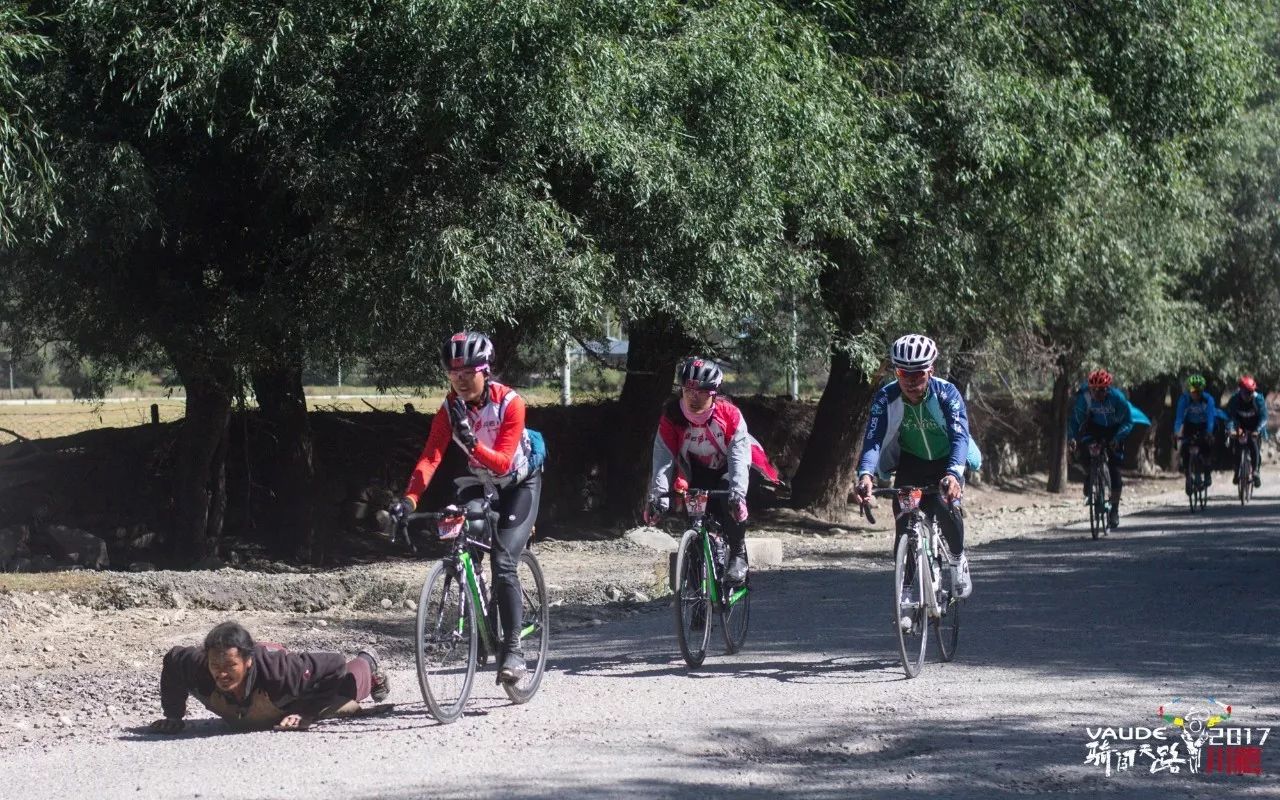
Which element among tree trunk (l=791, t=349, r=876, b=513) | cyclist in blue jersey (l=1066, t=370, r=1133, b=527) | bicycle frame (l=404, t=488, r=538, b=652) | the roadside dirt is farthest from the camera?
tree trunk (l=791, t=349, r=876, b=513)

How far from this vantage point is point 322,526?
57.9 feet

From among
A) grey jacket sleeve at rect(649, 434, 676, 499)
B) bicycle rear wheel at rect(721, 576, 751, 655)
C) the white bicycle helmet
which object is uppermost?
the white bicycle helmet

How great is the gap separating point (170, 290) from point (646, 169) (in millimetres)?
4957

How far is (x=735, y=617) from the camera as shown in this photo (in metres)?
9.06

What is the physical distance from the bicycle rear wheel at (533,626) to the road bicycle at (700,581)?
2.99ft

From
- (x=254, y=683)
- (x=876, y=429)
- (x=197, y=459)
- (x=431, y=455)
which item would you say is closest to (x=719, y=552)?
(x=876, y=429)

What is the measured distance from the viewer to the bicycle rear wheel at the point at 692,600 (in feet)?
26.9

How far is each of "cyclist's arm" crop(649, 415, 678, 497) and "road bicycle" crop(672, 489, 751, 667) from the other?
151mm

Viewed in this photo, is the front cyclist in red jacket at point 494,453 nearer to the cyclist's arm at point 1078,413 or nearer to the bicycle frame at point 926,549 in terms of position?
the bicycle frame at point 926,549

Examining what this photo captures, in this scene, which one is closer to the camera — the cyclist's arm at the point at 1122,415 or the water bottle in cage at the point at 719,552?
the water bottle in cage at the point at 719,552

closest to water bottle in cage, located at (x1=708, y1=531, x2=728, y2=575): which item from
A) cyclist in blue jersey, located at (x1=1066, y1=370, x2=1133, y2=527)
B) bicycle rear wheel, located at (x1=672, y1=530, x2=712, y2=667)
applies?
bicycle rear wheel, located at (x1=672, y1=530, x2=712, y2=667)

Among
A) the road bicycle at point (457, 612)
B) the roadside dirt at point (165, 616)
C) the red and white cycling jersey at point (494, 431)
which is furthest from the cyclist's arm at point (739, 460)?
the roadside dirt at point (165, 616)

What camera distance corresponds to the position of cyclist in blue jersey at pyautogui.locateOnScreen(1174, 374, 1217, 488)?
20297mm

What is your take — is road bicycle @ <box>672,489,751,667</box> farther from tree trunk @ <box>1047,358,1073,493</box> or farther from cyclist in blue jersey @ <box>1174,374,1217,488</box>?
tree trunk @ <box>1047,358,1073,493</box>
